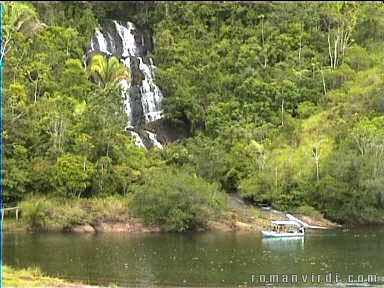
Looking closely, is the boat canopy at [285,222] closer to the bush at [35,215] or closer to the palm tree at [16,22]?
the bush at [35,215]

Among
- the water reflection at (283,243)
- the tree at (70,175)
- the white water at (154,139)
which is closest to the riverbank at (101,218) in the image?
the tree at (70,175)

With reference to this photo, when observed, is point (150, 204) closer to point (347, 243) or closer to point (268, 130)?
point (347, 243)

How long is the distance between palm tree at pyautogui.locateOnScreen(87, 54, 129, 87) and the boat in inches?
963

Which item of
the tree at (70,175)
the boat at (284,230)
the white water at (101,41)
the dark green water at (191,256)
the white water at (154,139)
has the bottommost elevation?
the boat at (284,230)

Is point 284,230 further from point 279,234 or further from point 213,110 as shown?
point 213,110

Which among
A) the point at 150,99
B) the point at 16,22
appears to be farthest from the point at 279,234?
the point at 16,22

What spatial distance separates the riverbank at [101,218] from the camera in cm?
4453

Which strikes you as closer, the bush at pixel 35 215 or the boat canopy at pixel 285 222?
the bush at pixel 35 215

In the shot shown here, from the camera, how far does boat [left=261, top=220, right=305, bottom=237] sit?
138ft

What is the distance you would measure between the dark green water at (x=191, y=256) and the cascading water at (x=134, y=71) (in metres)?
Result: 20.5

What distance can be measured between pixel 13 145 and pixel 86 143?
5.75m

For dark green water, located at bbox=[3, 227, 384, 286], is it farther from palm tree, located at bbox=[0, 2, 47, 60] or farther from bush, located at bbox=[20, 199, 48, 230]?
palm tree, located at bbox=[0, 2, 47, 60]

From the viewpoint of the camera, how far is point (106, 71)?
62531mm

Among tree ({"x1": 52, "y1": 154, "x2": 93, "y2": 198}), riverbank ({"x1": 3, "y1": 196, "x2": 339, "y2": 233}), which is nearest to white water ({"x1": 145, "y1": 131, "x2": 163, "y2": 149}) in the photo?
riverbank ({"x1": 3, "y1": 196, "x2": 339, "y2": 233})
